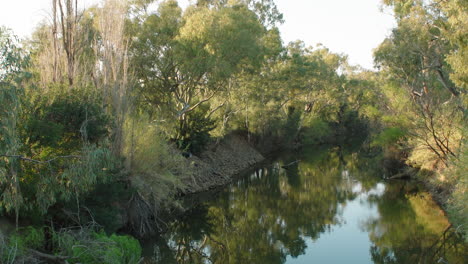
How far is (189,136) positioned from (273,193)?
608 centimetres

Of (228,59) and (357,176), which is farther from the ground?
(228,59)

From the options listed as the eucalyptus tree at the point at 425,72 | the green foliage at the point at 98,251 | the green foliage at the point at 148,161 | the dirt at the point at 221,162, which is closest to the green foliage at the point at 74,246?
the green foliage at the point at 98,251

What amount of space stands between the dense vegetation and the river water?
1.15m

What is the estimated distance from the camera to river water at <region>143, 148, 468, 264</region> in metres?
13.4

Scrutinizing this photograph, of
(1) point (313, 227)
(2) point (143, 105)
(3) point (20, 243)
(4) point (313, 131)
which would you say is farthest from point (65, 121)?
(4) point (313, 131)

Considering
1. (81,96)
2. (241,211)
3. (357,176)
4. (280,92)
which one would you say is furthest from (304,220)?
(280,92)

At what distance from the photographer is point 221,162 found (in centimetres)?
3003

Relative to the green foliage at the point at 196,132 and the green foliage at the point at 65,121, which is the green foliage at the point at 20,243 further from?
the green foliage at the point at 196,132

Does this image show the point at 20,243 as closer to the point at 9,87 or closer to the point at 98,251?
the point at 98,251

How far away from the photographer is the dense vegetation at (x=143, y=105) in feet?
31.0

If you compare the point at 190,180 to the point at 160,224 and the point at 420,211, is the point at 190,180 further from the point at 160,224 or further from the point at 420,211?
the point at 420,211

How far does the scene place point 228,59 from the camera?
72.0 ft

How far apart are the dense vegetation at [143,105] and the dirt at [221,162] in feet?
4.22

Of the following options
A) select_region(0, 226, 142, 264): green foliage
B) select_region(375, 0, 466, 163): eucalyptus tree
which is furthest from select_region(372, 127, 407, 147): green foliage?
select_region(0, 226, 142, 264): green foliage
